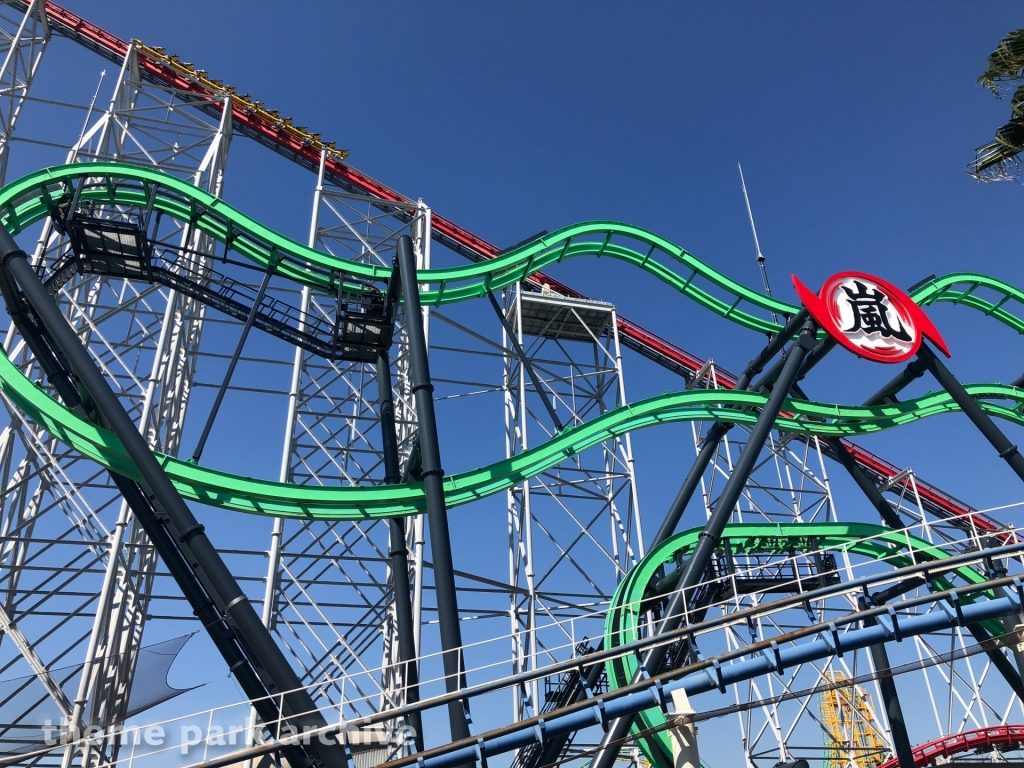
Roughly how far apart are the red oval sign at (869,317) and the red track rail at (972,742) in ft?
40.6

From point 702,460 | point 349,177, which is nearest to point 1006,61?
point 702,460

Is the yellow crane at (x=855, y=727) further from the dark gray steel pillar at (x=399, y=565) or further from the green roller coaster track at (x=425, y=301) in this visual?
the dark gray steel pillar at (x=399, y=565)

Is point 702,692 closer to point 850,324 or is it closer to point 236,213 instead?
point 850,324

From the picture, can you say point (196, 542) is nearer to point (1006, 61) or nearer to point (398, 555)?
point (398, 555)

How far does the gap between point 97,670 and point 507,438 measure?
9981mm

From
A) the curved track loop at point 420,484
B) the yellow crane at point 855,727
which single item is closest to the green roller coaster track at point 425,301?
the curved track loop at point 420,484

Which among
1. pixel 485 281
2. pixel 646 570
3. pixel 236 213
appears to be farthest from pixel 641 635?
pixel 236 213

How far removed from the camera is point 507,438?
19.6 m

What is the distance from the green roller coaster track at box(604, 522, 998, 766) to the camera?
1171 centimetres

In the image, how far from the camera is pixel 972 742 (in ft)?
74.3

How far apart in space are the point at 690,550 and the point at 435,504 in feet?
19.7

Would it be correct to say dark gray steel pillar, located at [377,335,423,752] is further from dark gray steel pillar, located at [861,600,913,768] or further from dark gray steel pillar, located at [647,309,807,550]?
dark gray steel pillar, located at [861,600,913,768]

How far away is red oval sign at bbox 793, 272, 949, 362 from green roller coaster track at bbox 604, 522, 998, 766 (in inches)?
134

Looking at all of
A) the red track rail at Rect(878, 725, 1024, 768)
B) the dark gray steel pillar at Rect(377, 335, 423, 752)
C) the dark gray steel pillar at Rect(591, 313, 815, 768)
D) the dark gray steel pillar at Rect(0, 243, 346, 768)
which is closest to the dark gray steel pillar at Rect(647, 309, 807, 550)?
the dark gray steel pillar at Rect(591, 313, 815, 768)
